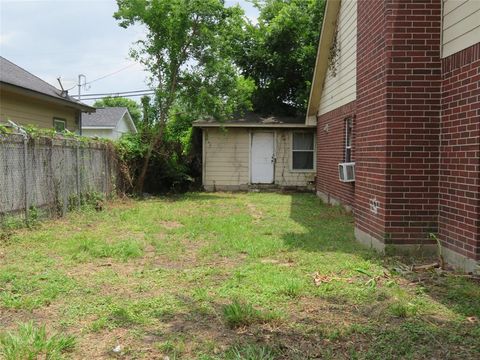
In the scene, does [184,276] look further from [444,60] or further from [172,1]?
[172,1]

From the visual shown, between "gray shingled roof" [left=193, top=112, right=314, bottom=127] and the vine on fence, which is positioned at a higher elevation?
"gray shingled roof" [left=193, top=112, right=314, bottom=127]

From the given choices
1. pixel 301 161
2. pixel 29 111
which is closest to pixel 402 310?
pixel 29 111

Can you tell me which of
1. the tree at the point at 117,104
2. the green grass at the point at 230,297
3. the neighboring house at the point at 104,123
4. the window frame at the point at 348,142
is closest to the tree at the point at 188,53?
the window frame at the point at 348,142

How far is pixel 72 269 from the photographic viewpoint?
18.5ft

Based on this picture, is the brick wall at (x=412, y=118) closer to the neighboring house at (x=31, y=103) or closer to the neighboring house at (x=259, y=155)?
the neighboring house at (x=31, y=103)

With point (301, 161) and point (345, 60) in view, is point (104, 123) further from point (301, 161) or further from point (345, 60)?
point (345, 60)

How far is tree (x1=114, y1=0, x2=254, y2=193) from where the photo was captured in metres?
14.5

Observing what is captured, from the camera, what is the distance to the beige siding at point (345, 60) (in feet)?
33.4

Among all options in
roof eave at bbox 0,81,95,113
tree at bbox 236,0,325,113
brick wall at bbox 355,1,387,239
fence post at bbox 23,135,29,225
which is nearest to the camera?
brick wall at bbox 355,1,387,239

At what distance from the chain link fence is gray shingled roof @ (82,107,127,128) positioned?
21.4 metres

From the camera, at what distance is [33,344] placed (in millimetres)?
3238

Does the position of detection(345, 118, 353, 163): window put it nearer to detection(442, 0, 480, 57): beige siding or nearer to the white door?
detection(442, 0, 480, 57): beige siding

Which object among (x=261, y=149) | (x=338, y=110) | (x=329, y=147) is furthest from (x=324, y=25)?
(x=261, y=149)

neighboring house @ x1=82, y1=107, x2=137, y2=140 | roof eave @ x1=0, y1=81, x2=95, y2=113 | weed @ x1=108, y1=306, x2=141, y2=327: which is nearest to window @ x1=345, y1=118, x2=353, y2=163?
weed @ x1=108, y1=306, x2=141, y2=327
